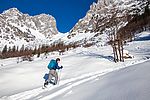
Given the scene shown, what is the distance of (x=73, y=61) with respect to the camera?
24.3 metres

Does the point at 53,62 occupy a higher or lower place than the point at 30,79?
higher

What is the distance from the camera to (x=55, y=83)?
1502 cm

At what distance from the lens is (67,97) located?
10578 mm

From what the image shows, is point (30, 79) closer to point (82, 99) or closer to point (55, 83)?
point (55, 83)

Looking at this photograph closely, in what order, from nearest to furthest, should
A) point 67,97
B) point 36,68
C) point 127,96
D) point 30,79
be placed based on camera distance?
1. point 127,96
2. point 67,97
3. point 30,79
4. point 36,68

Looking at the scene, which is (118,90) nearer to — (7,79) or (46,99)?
(46,99)

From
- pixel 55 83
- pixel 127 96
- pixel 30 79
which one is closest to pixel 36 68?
pixel 30 79

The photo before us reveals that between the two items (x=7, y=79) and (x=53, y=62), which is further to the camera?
(x=7, y=79)

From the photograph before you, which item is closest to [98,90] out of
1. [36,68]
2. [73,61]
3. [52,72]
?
[52,72]

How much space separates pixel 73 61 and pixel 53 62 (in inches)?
374

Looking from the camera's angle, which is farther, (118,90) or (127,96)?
(118,90)

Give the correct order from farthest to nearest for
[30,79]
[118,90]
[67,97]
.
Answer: [30,79], [67,97], [118,90]

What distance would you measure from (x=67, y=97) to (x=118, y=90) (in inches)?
83.1

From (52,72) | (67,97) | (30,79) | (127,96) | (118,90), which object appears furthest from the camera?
(30,79)
